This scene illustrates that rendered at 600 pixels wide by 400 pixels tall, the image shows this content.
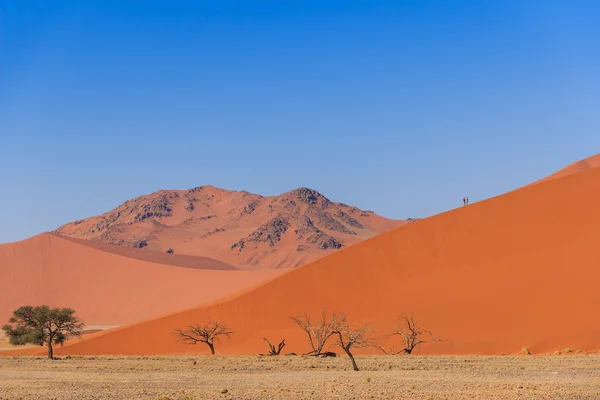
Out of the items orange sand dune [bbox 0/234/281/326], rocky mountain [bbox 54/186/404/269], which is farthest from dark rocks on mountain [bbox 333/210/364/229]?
orange sand dune [bbox 0/234/281/326]

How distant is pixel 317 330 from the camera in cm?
3981

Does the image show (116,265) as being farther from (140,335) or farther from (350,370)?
(350,370)

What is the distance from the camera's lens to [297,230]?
158 metres

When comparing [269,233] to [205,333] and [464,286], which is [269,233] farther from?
[464,286]

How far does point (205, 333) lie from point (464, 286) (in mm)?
14171

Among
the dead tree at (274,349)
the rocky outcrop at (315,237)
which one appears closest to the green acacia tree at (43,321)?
the dead tree at (274,349)

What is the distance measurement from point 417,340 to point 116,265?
62.8 m

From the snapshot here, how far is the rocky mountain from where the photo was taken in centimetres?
14838

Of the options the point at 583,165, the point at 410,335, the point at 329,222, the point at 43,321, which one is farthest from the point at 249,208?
the point at 410,335

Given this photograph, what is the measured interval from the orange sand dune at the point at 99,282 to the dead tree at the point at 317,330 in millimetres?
39100

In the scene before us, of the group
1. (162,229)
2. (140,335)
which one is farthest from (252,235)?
(140,335)

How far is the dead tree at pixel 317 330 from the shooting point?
128 ft

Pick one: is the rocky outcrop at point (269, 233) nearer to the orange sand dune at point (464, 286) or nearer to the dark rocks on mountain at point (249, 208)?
the dark rocks on mountain at point (249, 208)

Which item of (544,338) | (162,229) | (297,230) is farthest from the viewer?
(162,229)
